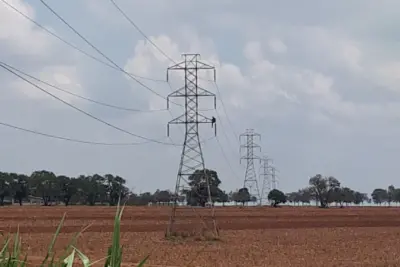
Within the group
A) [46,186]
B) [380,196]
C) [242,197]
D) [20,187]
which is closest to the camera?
[46,186]

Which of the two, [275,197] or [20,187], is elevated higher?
[275,197]

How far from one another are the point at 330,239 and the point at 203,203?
4715cm

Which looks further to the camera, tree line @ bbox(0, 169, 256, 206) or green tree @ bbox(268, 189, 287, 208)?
green tree @ bbox(268, 189, 287, 208)

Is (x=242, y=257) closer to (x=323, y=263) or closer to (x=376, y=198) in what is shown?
(x=323, y=263)

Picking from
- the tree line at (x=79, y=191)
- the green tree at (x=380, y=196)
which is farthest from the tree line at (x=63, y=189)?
the green tree at (x=380, y=196)

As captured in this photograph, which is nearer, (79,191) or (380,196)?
(79,191)

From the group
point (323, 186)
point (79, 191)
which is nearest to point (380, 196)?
point (323, 186)

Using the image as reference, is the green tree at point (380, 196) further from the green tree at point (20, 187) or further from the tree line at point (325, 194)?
the green tree at point (20, 187)

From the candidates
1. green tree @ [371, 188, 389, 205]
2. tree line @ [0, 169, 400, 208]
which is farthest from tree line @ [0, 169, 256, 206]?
green tree @ [371, 188, 389, 205]

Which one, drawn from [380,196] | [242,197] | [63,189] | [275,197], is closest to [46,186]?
[63,189]

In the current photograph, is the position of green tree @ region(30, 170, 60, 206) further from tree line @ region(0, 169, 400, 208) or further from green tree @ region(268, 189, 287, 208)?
green tree @ region(268, 189, 287, 208)

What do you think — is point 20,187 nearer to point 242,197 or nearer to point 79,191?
point 79,191

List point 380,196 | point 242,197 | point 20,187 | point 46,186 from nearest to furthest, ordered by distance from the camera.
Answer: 1. point 46,186
2. point 20,187
3. point 242,197
4. point 380,196

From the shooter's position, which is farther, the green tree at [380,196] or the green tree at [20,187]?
the green tree at [380,196]
